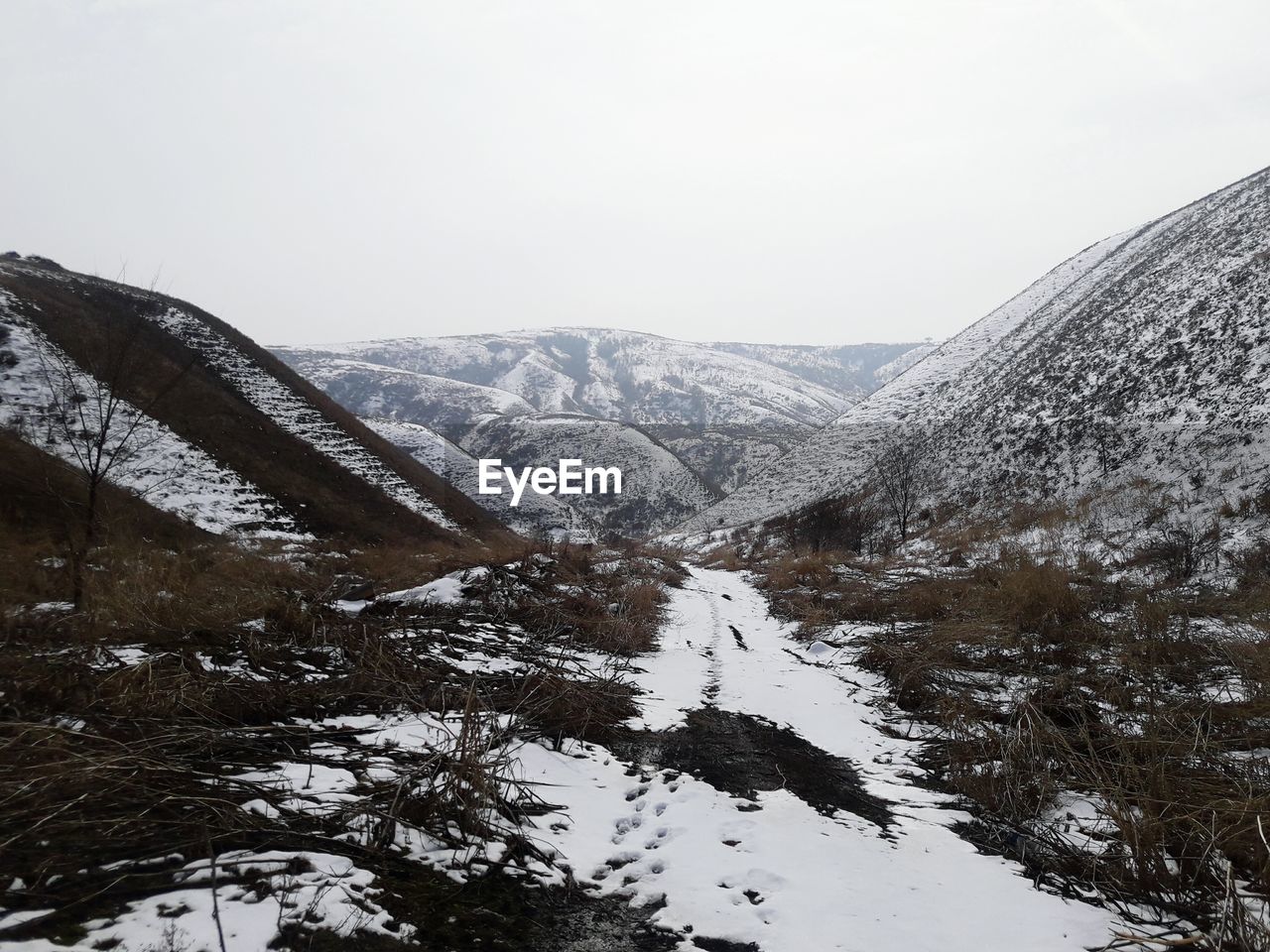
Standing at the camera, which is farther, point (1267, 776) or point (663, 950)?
point (1267, 776)

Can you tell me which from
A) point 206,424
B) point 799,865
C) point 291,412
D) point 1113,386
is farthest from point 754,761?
point 291,412

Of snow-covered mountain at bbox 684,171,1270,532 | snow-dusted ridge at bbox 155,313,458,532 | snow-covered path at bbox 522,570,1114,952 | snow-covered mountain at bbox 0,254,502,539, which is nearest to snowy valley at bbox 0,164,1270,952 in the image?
snow-covered path at bbox 522,570,1114,952

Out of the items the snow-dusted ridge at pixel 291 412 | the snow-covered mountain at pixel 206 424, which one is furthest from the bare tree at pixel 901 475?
the snow-dusted ridge at pixel 291 412

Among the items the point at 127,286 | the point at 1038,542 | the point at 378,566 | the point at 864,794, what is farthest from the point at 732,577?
the point at 127,286

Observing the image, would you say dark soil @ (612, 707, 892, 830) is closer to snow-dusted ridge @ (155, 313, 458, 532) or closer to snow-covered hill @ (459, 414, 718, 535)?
snow-dusted ridge @ (155, 313, 458, 532)

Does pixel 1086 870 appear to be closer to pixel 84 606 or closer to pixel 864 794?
pixel 864 794

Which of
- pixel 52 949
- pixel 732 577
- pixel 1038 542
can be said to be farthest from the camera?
pixel 732 577
